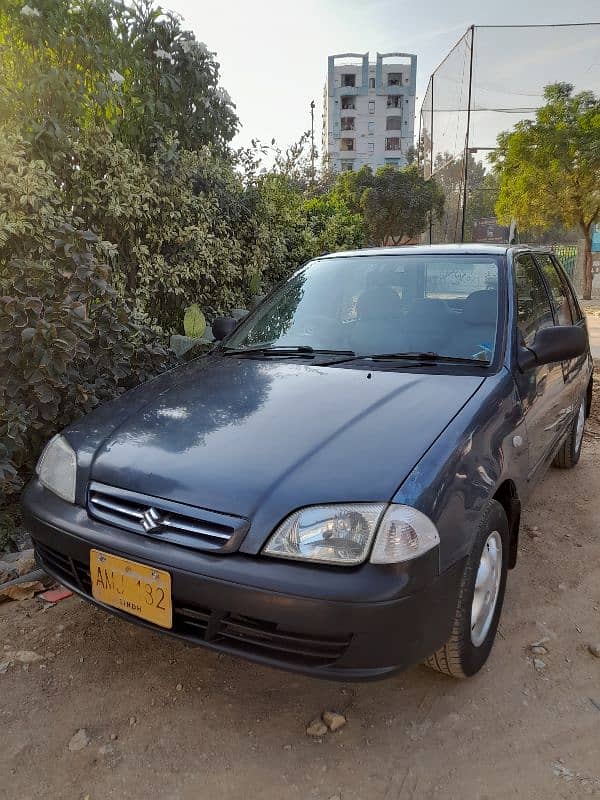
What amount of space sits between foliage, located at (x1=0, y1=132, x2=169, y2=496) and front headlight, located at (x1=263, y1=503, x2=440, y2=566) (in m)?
1.89

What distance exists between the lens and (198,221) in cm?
531

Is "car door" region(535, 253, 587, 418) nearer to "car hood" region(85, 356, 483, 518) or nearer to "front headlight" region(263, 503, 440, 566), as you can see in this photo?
"car hood" region(85, 356, 483, 518)

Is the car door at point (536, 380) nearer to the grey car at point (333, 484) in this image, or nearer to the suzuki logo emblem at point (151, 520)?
the grey car at point (333, 484)

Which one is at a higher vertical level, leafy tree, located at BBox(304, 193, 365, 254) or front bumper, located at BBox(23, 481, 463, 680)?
leafy tree, located at BBox(304, 193, 365, 254)

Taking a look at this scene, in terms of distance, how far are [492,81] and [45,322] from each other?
1419cm

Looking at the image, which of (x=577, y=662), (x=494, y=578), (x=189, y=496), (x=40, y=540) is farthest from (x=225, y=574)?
(x=577, y=662)

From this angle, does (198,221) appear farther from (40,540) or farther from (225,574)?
(225,574)

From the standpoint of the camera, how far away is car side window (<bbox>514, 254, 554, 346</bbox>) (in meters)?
2.67

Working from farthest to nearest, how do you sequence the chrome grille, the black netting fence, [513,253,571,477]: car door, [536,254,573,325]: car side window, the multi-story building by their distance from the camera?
1. the multi-story building
2. the black netting fence
3. [536,254,573,325]: car side window
4. [513,253,571,477]: car door
5. the chrome grille

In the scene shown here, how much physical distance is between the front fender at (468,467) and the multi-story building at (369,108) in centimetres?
6318

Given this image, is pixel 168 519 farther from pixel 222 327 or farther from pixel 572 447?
pixel 572 447

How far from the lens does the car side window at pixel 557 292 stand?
3.40 m

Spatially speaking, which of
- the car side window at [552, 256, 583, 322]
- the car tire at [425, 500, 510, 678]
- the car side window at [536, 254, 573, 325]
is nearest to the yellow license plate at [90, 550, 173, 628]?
the car tire at [425, 500, 510, 678]

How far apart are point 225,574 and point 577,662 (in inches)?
56.2
